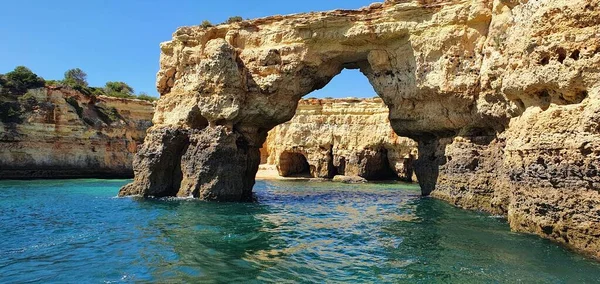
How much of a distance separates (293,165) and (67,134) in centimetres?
2584

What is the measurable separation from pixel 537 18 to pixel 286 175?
140 ft

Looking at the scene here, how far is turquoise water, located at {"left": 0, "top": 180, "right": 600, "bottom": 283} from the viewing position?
864cm

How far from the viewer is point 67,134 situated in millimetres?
41906

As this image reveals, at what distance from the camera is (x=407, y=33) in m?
21.4

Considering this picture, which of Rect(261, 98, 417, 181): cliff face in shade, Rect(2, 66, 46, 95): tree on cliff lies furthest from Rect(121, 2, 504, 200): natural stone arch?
Rect(2, 66, 46, 95): tree on cliff

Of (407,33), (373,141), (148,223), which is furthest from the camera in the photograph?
(373,141)

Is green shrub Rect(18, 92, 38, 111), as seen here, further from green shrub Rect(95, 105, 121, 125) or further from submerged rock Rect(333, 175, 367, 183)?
submerged rock Rect(333, 175, 367, 183)

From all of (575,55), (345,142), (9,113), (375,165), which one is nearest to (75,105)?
(9,113)

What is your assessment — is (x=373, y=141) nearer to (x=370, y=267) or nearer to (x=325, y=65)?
(x=325, y=65)

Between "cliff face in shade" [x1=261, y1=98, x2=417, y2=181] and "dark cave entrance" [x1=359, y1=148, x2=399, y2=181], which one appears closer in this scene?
"cliff face in shade" [x1=261, y1=98, x2=417, y2=181]

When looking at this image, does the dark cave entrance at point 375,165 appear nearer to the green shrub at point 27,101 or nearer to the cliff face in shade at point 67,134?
the cliff face in shade at point 67,134

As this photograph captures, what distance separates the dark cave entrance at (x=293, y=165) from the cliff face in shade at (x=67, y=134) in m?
16.9

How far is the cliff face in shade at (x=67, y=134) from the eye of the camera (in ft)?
128

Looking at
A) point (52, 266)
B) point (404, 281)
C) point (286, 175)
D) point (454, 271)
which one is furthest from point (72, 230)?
point (286, 175)
